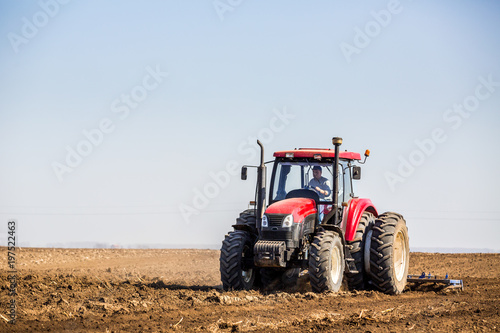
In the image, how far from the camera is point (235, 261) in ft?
35.8

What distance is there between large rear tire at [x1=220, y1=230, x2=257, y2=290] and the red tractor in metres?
0.02

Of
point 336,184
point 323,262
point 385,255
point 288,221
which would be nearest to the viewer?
point 323,262

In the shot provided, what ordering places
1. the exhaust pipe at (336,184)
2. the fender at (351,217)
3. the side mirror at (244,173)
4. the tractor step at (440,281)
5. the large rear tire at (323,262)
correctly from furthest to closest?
the tractor step at (440,281) → the fender at (351,217) → the side mirror at (244,173) → the exhaust pipe at (336,184) → the large rear tire at (323,262)

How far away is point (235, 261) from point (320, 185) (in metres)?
2.23

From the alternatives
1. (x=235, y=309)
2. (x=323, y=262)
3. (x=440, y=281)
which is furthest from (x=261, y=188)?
(x=440, y=281)

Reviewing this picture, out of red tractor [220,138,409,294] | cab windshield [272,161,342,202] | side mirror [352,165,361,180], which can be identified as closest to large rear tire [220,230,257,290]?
red tractor [220,138,409,294]

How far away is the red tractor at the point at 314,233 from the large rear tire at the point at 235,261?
2cm

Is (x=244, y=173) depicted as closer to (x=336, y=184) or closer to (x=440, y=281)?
(x=336, y=184)

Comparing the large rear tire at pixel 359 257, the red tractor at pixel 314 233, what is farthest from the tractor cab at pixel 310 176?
the large rear tire at pixel 359 257

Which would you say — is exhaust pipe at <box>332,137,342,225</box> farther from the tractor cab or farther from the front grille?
the front grille

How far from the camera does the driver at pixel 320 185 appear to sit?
11680 millimetres

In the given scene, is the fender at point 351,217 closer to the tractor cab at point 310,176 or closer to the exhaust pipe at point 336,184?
the tractor cab at point 310,176

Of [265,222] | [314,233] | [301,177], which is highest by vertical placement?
[301,177]

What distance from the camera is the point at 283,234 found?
35.2ft
